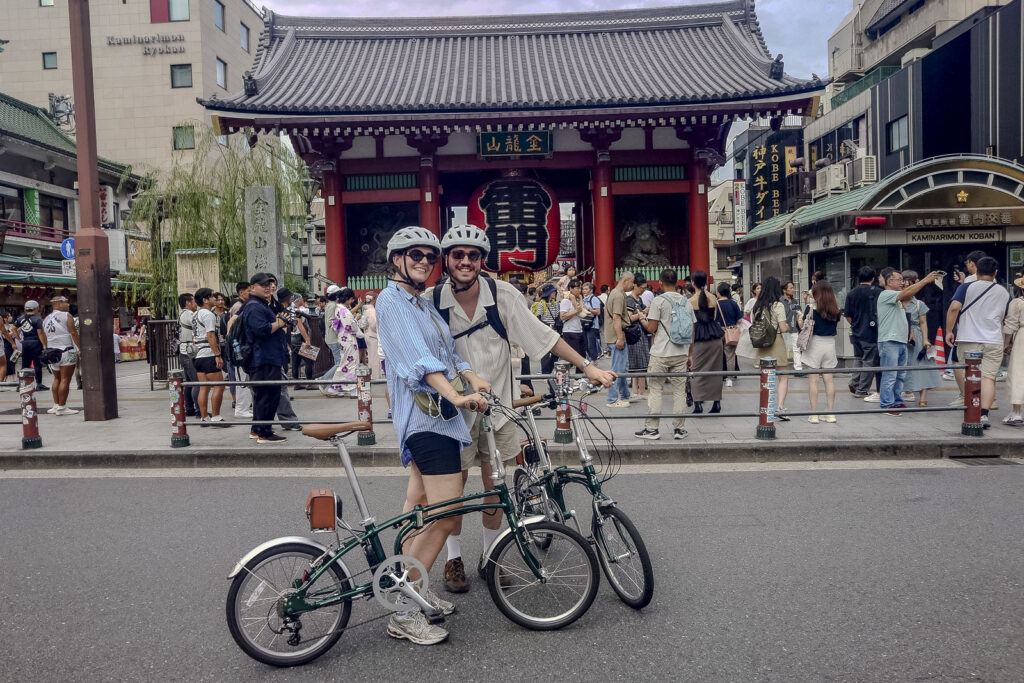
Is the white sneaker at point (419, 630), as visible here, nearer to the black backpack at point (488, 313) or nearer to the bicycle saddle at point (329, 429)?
the bicycle saddle at point (329, 429)

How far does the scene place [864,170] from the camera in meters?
23.8

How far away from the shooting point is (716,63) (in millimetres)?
17703

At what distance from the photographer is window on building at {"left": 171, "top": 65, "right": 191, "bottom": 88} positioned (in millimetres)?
37312

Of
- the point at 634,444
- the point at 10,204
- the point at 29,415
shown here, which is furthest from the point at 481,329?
the point at 10,204

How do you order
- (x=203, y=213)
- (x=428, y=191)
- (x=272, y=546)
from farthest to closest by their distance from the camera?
(x=203, y=213)
(x=428, y=191)
(x=272, y=546)

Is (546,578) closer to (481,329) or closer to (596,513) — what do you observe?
(596,513)

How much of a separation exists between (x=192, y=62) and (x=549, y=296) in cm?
3005

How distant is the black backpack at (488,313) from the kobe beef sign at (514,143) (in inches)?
477

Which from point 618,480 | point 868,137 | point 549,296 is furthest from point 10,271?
point 868,137

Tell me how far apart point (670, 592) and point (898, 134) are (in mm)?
23895

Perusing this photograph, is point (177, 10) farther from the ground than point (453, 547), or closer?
farther from the ground

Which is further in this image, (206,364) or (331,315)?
(331,315)

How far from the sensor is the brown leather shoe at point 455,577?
4230 millimetres

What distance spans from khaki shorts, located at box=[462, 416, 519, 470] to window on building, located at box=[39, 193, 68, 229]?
2817 cm
